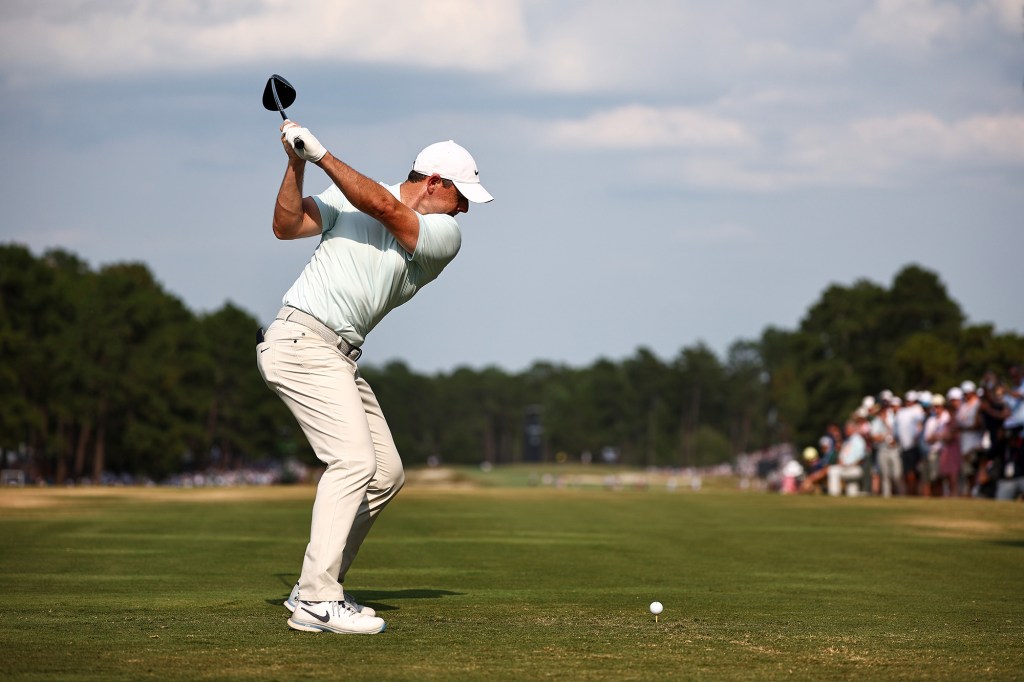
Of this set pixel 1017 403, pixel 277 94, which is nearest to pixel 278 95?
pixel 277 94

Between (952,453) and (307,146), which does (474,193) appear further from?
(952,453)

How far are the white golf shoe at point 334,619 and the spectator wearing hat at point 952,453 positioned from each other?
76.5 ft

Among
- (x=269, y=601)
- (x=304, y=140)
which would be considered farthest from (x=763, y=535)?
(x=304, y=140)

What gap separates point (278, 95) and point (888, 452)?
2623 centimetres

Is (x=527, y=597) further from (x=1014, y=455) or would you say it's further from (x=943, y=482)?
(x=943, y=482)

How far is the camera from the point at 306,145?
7.91 meters

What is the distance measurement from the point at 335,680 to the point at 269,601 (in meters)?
3.48

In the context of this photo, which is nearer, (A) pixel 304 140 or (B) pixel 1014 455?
(A) pixel 304 140

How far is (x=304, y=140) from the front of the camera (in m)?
7.91

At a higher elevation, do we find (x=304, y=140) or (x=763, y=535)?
(x=304, y=140)

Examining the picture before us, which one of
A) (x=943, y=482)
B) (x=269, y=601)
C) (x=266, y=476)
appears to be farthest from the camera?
(x=266, y=476)

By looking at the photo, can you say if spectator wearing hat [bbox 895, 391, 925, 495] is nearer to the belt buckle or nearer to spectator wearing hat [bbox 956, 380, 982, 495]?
spectator wearing hat [bbox 956, 380, 982, 495]

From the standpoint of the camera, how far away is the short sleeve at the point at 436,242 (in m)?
8.33

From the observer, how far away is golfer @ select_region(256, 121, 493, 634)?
26.5 feet
